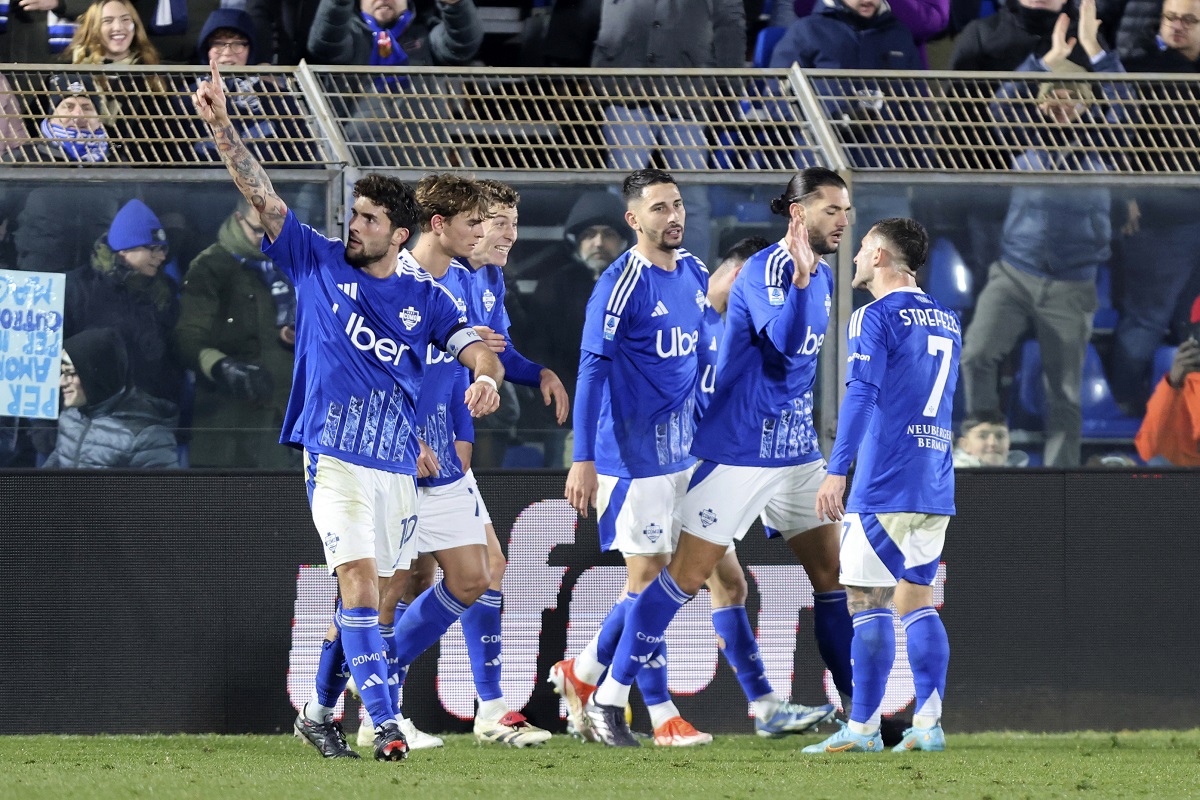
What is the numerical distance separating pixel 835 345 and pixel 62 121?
11.2ft

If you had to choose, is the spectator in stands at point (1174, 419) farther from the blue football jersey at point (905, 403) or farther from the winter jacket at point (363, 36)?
the winter jacket at point (363, 36)

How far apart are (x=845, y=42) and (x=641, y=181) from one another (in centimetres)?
271

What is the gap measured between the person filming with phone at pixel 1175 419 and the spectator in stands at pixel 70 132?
461cm

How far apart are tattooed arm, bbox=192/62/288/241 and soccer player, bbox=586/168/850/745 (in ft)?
6.26

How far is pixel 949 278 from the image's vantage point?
280 inches

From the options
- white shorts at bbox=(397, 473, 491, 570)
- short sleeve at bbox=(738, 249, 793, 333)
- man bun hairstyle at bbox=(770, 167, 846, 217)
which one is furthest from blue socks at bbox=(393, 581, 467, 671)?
man bun hairstyle at bbox=(770, 167, 846, 217)

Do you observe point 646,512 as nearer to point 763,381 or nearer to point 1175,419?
point 763,381

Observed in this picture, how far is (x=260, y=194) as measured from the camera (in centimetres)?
544

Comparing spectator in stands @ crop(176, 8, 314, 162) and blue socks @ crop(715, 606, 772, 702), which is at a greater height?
spectator in stands @ crop(176, 8, 314, 162)

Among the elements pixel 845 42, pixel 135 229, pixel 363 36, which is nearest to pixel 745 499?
pixel 135 229

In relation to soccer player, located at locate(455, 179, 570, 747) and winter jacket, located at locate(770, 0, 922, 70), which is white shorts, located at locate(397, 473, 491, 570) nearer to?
soccer player, located at locate(455, 179, 570, 747)

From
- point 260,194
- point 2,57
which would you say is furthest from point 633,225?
point 2,57

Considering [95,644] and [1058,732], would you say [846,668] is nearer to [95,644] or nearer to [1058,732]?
[1058,732]

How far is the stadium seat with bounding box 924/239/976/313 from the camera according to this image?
7105 mm
